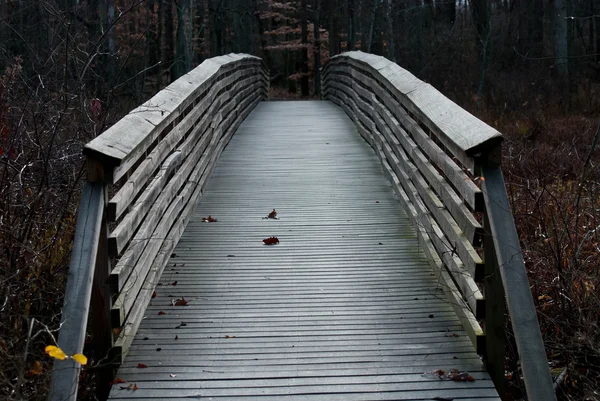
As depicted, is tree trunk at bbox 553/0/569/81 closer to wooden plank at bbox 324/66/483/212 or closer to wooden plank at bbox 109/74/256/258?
wooden plank at bbox 324/66/483/212

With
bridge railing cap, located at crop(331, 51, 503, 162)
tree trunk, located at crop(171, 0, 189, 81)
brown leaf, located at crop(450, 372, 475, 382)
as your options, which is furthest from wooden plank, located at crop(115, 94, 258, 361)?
tree trunk, located at crop(171, 0, 189, 81)

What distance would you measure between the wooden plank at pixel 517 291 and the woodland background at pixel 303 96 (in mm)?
614

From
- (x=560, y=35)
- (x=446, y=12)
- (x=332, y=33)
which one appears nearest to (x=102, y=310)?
(x=560, y=35)

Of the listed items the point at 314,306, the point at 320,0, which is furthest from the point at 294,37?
the point at 314,306

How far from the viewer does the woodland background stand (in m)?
4.45

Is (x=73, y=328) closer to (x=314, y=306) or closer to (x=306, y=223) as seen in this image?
(x=314, y=306)

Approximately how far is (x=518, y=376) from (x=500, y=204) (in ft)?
3.63

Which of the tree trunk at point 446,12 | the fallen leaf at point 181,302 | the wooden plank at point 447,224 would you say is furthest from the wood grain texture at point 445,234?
the tree trunk at point 446,12

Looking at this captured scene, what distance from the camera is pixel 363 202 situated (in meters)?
7.37

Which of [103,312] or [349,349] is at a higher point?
[103,312]

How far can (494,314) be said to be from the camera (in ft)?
12.7

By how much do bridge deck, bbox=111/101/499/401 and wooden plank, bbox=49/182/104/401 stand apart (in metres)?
0.63

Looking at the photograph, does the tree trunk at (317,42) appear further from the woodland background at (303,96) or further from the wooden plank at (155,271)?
the wooden plank at (155,271)

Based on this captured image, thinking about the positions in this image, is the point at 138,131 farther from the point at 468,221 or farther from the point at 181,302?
the point at 468,221
